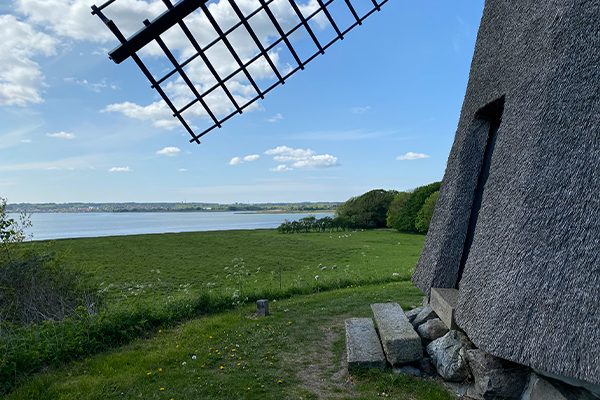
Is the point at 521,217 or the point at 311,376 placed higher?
the point at 521,217

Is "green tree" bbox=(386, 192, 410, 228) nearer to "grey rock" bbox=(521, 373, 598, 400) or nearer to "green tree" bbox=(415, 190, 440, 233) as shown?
"green tree" bbox=(415, 190, 440, 233)

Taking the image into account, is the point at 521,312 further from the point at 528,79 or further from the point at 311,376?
the point at 311,376

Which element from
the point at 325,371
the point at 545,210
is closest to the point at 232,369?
the point at 325,371

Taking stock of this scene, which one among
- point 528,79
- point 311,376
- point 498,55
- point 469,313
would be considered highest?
point 498,55

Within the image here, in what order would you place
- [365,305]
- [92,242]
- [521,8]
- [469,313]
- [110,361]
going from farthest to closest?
1. [92,242]
2. [365,305]
3. [110,361]
4. [521,8]
5. [469,313]

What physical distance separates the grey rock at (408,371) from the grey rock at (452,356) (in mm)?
254

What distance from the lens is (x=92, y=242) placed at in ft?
94.4

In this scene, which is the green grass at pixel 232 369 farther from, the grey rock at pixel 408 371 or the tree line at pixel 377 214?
the tree line at pixel 377 214

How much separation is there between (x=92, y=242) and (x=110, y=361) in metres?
24.9

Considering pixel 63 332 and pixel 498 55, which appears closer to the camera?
pixel 498 55

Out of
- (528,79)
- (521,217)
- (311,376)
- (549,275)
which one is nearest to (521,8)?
(528,79)

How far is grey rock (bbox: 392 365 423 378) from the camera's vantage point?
18.7 ft

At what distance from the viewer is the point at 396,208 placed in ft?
130

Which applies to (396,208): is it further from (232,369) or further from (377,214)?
(232,369)
